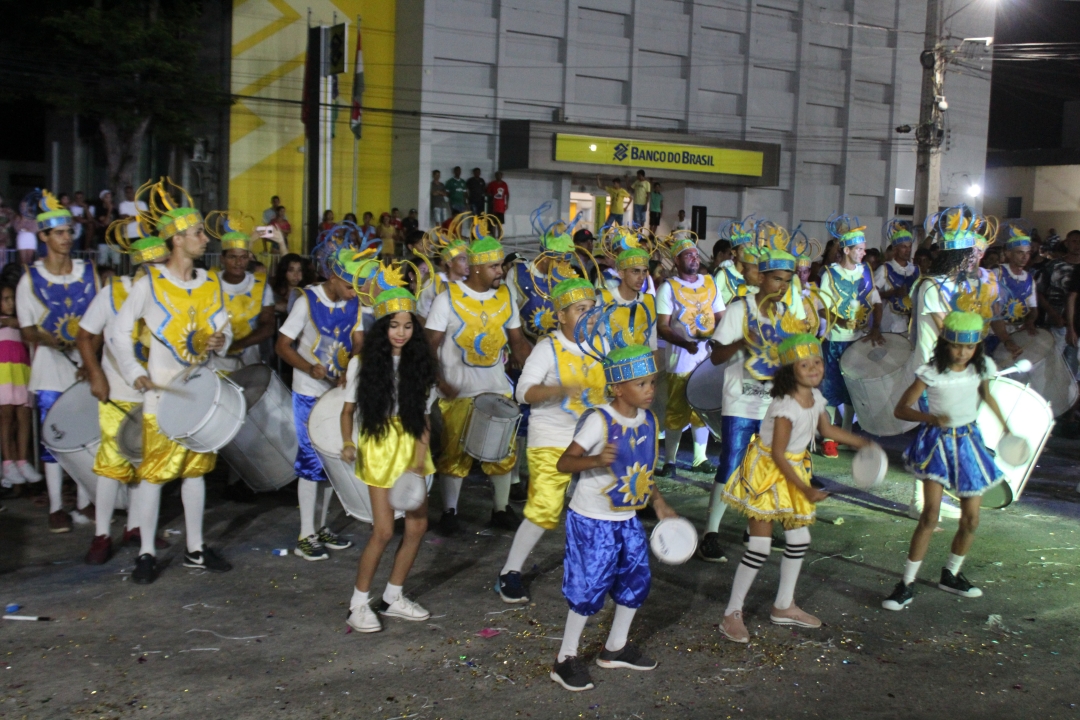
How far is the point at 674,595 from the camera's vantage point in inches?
228

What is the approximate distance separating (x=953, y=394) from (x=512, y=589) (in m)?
2.74

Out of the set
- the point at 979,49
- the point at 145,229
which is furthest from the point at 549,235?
the point at 979,49

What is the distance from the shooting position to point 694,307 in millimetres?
8125

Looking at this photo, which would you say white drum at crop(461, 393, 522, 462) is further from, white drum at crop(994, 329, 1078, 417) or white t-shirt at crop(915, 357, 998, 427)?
white drum at crop(994, 329, 1078, 417)

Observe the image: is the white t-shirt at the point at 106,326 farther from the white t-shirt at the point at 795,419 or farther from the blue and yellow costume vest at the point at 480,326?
the white t-shirt at the point at 795,419

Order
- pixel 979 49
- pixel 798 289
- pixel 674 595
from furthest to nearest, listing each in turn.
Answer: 1. pixel 979 49
2. pixel 798 289
3. pixel 674 595

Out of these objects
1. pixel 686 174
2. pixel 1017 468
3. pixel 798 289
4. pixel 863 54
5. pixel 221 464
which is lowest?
pixel 221 464

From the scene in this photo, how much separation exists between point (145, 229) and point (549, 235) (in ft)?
10.5

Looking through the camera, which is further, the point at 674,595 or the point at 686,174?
the point at 686,174

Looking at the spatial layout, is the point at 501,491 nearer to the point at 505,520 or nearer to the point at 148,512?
the point at 505,520

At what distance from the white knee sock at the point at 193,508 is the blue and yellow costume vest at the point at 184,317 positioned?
716 millimetres

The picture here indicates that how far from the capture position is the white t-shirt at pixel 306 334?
21.6 ft

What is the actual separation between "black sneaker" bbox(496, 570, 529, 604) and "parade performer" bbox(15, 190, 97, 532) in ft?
10.1

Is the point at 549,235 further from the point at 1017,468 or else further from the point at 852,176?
the point at 852,176
